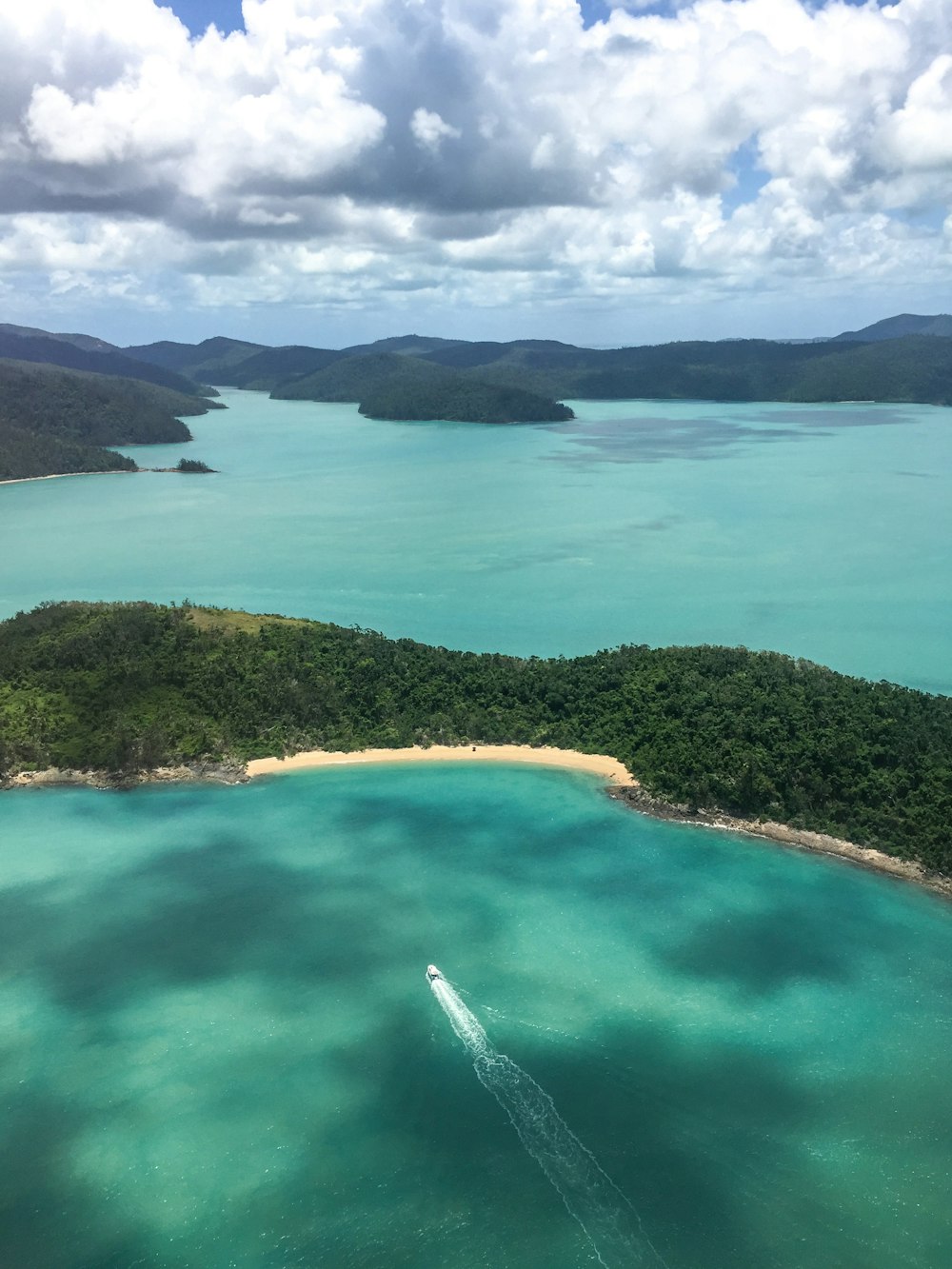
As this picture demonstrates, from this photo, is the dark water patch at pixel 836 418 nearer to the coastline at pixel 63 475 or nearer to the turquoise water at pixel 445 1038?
the coastline at pixel 63 475

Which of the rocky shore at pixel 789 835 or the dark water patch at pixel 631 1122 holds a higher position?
the rocky shore at pixel 789 835

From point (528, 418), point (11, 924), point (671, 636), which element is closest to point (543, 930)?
point (11, 924)

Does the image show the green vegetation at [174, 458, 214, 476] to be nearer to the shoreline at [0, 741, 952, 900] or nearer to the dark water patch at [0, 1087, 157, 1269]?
the shoreline at [0, 741, 952, 900]

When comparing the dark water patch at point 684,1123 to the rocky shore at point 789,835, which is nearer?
the dark water patch at point 684,1123

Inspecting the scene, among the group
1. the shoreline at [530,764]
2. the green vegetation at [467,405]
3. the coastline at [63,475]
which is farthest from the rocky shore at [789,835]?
the green vegetation at [467,405]

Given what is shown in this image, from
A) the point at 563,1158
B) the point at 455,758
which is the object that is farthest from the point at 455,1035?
the point at 455,758

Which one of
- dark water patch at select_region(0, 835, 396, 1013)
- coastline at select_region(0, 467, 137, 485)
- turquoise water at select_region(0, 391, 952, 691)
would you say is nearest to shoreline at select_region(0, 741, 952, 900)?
dark water patch at select_region(0, 835, 396, 1013)
